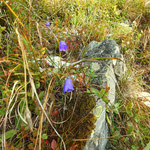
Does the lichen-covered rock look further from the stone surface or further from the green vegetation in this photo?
the green vegetation

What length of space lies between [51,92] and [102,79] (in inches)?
23.9

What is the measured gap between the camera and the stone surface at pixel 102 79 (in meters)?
1.14

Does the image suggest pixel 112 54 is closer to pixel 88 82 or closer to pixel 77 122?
pixel 88 82

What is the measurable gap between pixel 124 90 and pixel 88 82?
800mm

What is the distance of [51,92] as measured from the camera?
1128 millimetres

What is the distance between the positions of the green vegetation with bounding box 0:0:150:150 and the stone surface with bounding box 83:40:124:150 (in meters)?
0.08

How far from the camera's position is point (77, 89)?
1.26 m

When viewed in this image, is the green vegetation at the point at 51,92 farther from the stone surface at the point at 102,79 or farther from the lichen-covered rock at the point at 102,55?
the lichen-covered rock at the point at 102,55

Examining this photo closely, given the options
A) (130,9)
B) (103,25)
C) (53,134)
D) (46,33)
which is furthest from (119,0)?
(53,134)

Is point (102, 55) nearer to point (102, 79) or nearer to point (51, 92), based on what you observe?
point (102, 79)

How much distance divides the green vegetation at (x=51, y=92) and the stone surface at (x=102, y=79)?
82 millimetres

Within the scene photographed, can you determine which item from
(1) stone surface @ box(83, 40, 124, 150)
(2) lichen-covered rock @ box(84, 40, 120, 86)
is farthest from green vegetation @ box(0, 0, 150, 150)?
Result: (2) lichen-covered rock @ box(84, 40, 120, 86)

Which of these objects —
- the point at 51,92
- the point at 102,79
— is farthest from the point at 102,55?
the point at 51,92

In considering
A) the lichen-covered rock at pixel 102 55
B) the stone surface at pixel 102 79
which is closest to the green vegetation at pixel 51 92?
the stone surface at pixel 102 79
